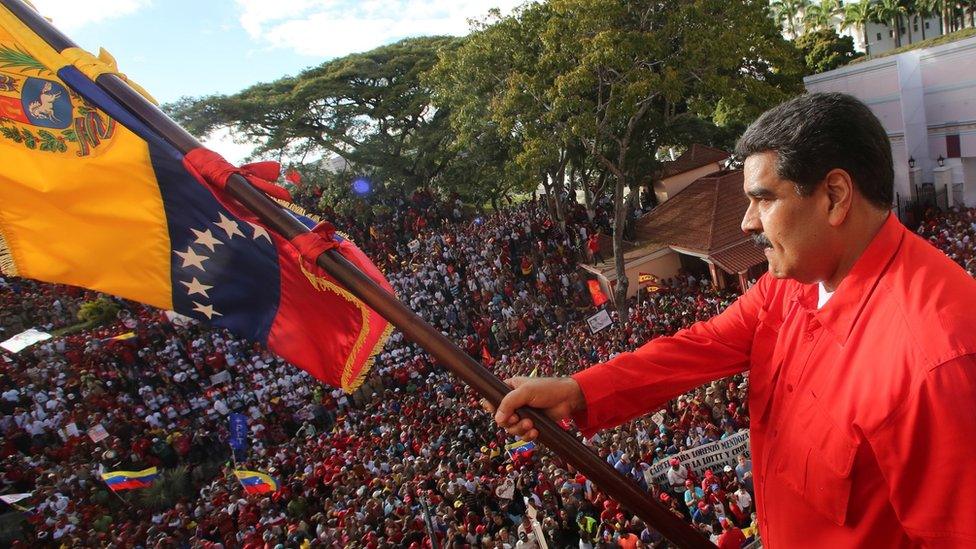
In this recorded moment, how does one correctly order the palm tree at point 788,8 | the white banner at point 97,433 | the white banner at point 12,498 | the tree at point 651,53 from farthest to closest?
the palm tree at point 788,8 < the white banner at point 97,433 < the tree at point 651,53 < the white banner at point 12,498

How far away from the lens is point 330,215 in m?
23.3

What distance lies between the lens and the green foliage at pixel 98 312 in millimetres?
20422

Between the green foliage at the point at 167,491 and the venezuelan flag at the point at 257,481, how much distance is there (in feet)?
13.6

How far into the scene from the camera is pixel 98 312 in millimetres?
20547

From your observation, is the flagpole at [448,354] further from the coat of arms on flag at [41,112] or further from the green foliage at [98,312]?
the green foliage at [98,312]

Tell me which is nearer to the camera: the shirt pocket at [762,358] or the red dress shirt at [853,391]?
the red dress shirt at [853,391]

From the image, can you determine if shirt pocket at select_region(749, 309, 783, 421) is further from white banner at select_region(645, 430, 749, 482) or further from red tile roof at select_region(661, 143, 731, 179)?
red tile roof at select_region(661, 143, 731, 179)

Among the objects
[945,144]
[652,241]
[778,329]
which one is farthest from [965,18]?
[778,329]

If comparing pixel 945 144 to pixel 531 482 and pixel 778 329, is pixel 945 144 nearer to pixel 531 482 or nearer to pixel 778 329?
pixel 531 482

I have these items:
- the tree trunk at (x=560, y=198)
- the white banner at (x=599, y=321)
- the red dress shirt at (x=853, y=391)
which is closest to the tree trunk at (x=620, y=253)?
the white banner at (x=599, y=321)

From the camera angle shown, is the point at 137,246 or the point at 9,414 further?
the point at 9,414

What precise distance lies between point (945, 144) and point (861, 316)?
76.4ft

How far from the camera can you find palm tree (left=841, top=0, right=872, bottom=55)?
3234cm

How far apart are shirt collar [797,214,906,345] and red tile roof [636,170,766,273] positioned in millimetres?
14043
